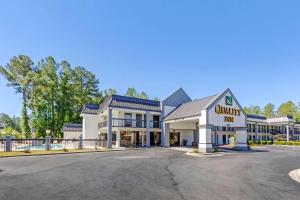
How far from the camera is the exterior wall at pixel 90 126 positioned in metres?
39.4

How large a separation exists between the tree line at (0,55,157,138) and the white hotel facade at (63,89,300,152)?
9.44m

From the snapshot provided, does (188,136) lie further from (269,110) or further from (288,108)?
(269,110)

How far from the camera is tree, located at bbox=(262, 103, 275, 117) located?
9669cm

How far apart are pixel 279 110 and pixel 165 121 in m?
76.1

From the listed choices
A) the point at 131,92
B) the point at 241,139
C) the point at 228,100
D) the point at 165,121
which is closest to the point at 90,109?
the point at 165,121

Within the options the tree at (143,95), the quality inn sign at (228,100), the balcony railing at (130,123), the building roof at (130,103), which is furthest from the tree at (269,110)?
the quality inn sign at (228,100)

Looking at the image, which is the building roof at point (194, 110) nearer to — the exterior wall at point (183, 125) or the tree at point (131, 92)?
the exterior wall at point (183, 125)

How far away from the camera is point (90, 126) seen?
39844 mm

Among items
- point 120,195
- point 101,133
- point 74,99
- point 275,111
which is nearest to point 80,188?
point 120,195

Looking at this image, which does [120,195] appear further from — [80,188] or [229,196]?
[229,196]

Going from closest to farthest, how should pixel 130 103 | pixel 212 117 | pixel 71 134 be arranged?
pixel 212 117
pixel 130 103
pixel 71 134

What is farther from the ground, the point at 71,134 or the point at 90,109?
the point at 90,109

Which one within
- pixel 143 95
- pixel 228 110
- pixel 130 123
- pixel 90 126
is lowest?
pixel 90 126

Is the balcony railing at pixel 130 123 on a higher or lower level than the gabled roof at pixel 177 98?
lower
